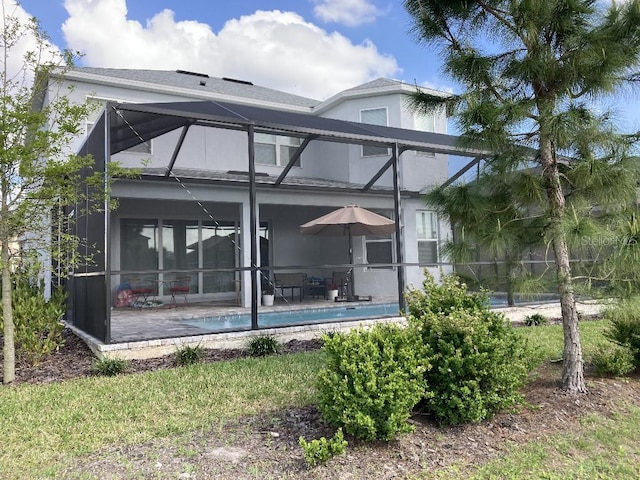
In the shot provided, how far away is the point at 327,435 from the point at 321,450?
52 cm

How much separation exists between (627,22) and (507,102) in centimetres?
131

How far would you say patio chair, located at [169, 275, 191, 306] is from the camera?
12953mm

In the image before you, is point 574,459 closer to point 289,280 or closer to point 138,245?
point 289,280

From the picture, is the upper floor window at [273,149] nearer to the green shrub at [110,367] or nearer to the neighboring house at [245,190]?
the neighboring house at [245,190]

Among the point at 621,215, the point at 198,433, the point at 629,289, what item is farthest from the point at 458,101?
the point at 198,433

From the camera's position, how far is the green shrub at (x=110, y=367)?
5.71 meters

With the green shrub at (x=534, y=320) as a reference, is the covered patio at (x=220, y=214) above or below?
above

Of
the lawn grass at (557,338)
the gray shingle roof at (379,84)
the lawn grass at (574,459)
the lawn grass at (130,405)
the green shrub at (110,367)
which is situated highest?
the gray shingle roof at (379,84)

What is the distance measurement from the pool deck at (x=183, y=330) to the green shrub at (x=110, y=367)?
0.32 metres

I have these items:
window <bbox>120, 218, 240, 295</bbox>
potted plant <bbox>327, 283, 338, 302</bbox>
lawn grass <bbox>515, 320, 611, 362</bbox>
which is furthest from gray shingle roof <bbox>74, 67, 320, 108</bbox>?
lawn grass <bbox>515, 320, 611, 362</bbox>

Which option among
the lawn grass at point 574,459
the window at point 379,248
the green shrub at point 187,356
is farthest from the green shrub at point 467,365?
the window at point 379,248

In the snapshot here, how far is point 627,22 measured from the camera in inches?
169

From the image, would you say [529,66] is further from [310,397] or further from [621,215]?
[310,397]

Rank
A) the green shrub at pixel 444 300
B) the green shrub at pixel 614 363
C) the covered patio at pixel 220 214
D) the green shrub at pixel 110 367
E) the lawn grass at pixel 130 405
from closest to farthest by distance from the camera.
→ the lawn grass at pixel 130 405 < the green shrub at pixel 444 300 < the green shrub at pixel 614 363 < the green shrub at pixel 110 367 < the covered patio at pixel 220 214
